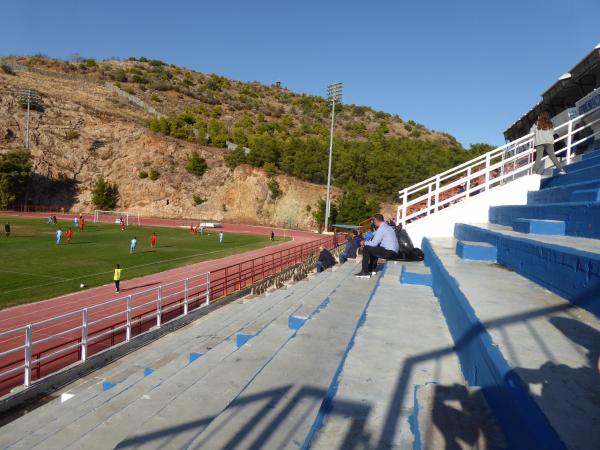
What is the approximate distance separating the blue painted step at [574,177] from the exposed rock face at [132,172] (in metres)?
48.3

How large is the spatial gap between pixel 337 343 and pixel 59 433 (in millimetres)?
3085

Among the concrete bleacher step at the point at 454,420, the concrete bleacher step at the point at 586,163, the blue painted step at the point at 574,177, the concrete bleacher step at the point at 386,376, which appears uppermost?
the concrete bleacher step at the point at 586,163

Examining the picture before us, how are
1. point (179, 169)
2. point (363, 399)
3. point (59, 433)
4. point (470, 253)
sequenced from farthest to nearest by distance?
point (179, 169) < point (470, 253) < point (59, 433) < point (363, 399)

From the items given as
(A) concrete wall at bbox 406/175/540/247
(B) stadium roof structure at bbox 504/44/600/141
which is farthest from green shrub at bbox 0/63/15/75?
(A) concrete wall at bbox 406/175/540/247

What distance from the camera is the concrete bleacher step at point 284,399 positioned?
8.38 feet

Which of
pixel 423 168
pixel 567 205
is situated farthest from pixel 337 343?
pixel 423 168

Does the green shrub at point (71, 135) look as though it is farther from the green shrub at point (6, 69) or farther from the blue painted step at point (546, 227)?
the blue painted step at point (546, 227)

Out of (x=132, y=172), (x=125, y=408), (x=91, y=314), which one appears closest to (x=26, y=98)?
(x=132, y=172)

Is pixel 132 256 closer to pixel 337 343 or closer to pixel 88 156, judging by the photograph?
pixel 337 343

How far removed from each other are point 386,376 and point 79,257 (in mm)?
25099

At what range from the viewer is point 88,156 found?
67.6 m

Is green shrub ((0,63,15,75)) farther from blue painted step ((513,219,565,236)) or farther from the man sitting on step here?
blue painted step ((513,219,565,236))

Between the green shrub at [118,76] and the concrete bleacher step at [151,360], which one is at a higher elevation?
the green shrub at [118,76]

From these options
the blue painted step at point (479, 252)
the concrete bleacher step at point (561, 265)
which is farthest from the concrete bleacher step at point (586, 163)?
the concrete bleacher step at point (561, 265)
